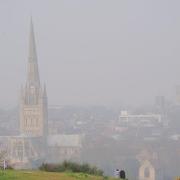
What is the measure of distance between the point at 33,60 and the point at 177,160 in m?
23.9

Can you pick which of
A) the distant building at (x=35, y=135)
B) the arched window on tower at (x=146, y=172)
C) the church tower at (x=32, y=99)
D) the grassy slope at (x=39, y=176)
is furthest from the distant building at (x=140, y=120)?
the grassy slope at (x=39, y=176)

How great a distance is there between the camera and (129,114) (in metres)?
47.4

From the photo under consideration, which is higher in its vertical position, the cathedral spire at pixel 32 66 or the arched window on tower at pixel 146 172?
the cathedral spire at pixel 32 66

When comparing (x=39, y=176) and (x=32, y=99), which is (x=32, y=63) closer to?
(x=32, y=99)

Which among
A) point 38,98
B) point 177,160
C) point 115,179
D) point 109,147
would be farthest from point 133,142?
point 115,179

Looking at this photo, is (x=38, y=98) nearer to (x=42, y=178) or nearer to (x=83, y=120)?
(x=83, y=120)

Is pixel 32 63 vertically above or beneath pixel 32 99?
above

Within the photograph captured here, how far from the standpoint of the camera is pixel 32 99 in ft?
176

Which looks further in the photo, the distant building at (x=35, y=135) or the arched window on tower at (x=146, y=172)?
the distant building at (x=35, y=135)

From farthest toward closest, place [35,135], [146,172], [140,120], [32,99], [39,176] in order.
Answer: [32,99] < [35,135] < [140,120] < [146,172] < [39,176]

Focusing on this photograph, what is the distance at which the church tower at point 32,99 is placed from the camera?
51.8 meters

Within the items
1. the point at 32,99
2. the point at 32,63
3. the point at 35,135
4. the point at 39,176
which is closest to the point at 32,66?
the point at 32,63

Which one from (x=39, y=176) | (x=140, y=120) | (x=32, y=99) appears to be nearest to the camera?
(x=39, y=176)

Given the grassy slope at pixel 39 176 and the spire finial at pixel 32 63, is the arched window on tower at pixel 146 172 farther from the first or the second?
the spire finial at pixel 32 63
